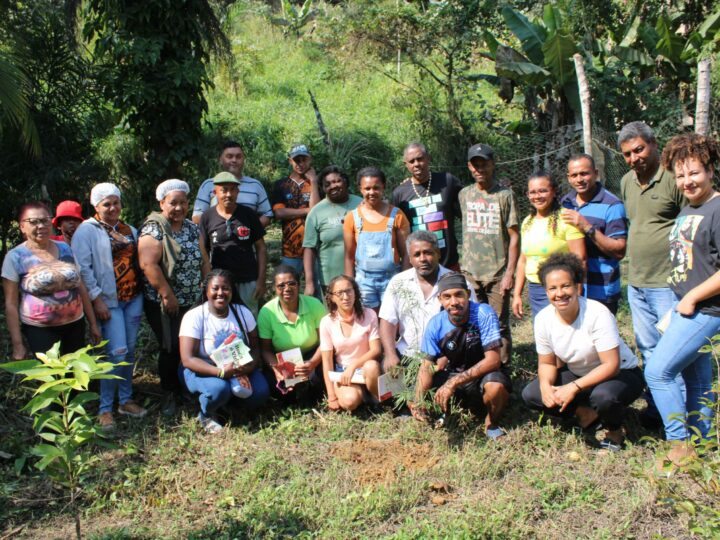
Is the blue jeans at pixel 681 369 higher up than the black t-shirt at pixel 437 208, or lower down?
lower down

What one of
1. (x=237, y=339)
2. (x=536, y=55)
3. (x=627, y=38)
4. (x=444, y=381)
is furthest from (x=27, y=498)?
(x=627, y=38)

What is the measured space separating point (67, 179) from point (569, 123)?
7893 millimetres

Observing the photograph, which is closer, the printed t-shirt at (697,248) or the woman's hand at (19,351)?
the printed t-shirt at (697,248)

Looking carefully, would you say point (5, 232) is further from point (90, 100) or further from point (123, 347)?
point (123, 347)

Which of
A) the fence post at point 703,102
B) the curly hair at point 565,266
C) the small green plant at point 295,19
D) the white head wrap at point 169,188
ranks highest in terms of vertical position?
the small green plant at point 295,19

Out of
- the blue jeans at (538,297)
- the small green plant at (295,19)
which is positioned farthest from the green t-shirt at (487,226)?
the small green plant at (295,19)

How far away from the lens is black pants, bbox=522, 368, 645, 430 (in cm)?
414

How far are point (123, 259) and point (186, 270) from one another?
446mm

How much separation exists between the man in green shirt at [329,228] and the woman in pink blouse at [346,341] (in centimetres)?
53

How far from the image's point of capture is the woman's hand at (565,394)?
4.21m

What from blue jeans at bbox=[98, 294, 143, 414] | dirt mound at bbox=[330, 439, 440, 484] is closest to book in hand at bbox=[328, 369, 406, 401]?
dirt mound at bbox=[330, 439, 440, 484]

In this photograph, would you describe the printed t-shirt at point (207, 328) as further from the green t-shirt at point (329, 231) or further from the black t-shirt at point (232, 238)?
the green t-shirt at point (329, 231)

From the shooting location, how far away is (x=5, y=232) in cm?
689

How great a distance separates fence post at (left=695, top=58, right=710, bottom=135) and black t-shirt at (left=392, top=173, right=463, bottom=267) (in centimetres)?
247
